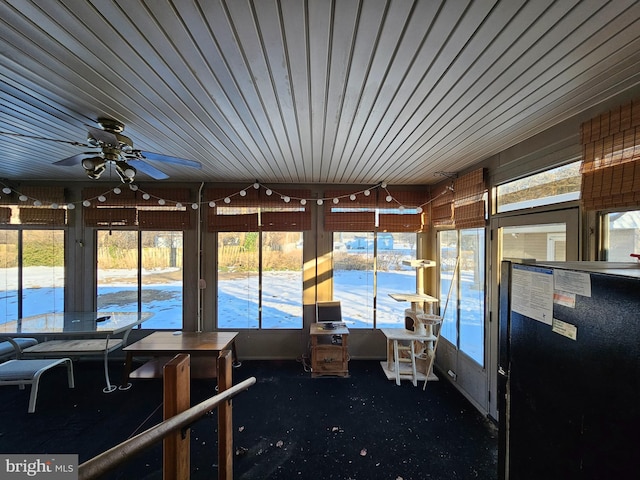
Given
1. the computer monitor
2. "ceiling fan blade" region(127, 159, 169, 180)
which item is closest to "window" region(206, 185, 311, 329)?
the computer monitor

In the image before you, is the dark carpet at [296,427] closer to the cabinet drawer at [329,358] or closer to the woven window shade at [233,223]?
the cabinet drawer at [329,358]

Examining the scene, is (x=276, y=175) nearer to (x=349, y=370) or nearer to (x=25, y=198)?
(x=349, y=370)

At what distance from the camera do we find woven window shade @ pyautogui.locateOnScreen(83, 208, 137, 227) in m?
3.96

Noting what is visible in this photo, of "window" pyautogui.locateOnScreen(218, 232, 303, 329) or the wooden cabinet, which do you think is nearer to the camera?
the wooden cabinet

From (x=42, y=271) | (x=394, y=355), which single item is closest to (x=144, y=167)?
(x=42, y=271)

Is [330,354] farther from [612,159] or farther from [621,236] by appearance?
[612,159]

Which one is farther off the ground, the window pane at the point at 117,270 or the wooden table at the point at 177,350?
the window pane at the point at 117,270

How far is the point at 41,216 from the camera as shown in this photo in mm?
3902

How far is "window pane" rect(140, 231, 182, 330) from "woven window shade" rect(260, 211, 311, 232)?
1.38 m

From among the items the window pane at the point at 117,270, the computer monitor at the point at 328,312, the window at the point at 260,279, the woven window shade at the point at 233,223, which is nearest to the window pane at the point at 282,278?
the window at the point at 260,279

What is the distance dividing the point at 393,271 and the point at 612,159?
287 cm

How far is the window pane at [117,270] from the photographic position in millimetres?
4047

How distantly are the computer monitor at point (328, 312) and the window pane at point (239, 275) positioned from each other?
1.02 metres

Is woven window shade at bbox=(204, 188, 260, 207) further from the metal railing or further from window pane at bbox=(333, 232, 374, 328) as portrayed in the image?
the metal railing
